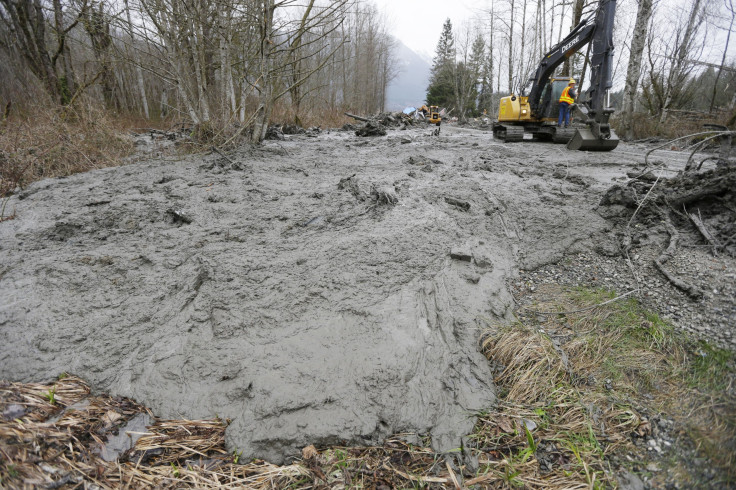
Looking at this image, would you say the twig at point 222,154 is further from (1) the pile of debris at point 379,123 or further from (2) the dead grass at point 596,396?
(1) the pile of debris at point 379,123

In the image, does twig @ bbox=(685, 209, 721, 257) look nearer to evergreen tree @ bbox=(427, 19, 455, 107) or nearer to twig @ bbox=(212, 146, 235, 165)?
twig @ bbox=(212, 146, 235, 165)

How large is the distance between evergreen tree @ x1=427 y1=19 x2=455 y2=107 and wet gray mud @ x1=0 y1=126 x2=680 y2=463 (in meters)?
35.5

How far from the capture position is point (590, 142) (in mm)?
7836

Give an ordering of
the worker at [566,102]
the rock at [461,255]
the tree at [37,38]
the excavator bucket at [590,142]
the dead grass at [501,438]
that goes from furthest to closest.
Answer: the worker at [566,102]
the tree at [37,38]
the excavator bucket at [590,142]
the rock at [461,255]
the dead grass at [501,438]

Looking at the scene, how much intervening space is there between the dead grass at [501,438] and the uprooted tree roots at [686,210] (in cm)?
86

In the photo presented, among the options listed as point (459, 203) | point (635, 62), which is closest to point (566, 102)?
point (635, 62)

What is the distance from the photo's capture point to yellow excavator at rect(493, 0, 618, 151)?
7.63m

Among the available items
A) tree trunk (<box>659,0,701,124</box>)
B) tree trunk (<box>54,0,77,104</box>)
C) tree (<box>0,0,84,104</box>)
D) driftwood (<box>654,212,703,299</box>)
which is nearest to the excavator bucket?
driftwood (<box>654,212,703,299</box>)

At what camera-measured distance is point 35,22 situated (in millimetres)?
9633

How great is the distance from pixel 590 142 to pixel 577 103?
1872 mm

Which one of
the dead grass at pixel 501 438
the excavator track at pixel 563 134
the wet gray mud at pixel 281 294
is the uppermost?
the excavator track at pixel 563 134

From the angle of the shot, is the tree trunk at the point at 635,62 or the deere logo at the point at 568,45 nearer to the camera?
the deere logo at the point at 568,45

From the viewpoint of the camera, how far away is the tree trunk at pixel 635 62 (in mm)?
9585

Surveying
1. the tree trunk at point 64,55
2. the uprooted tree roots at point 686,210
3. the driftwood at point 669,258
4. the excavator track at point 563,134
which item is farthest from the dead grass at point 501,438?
the tree trunk at point 64,55
